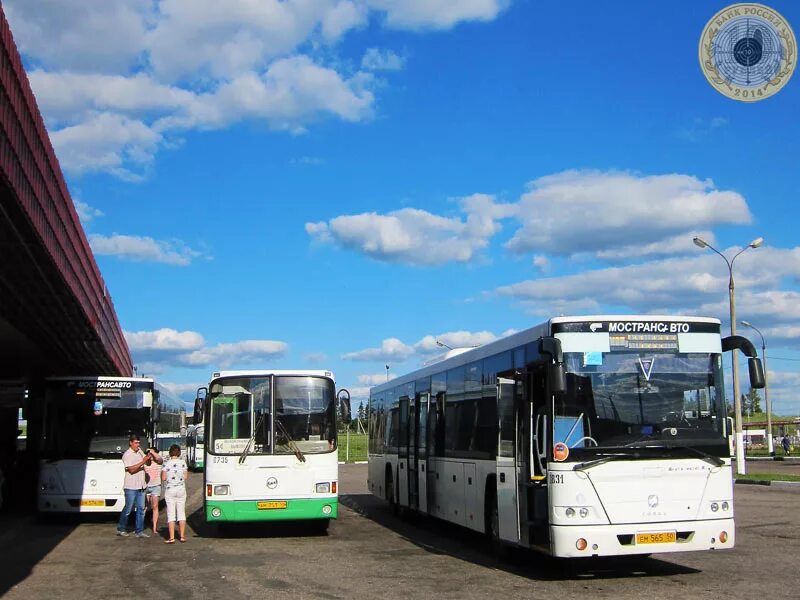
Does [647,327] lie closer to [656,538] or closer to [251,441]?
[656,538]

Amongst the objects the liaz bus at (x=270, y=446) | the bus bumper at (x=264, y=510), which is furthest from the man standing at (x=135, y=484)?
the bus bumper at (x=264, y=510)

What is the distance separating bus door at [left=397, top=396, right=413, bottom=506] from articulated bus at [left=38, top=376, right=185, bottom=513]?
5648 millimetres

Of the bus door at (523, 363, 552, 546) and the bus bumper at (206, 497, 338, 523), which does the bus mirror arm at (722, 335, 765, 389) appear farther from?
the bus bumper at (206, 497, 338, 523)

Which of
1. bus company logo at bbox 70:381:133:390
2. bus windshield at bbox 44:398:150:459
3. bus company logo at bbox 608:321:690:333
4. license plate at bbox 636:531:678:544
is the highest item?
bus company logo at bbox 608:321:690:333

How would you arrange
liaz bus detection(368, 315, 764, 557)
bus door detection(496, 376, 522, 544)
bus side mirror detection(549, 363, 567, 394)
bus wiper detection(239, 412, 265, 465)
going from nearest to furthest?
bus side mirror detection(549, 363, 567, 394) → liaz bus detection(368, 315, 764, 557) → bus door detection(496, 376, 522, 544) → bus wiper detection(239, 412, 265, 465)

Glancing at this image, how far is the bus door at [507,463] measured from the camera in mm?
12469

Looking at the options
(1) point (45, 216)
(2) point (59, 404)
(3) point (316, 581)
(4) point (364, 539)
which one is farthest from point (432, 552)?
(2) point (59, 404)

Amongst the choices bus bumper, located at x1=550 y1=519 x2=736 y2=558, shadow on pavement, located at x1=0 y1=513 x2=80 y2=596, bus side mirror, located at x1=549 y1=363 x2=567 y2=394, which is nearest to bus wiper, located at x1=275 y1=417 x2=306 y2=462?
shadow on pavement, located at x1=0 y1=513 x2=80 y2=596

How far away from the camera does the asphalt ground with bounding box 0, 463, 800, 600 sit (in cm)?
1104

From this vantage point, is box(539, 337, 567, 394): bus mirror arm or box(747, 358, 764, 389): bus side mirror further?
box(747, 358, 764, 389): bus side mirror

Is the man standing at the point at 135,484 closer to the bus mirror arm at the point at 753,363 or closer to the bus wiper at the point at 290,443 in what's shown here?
the bus wiper at the point at 290,443

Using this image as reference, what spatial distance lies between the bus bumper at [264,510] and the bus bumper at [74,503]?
4360 millimetres

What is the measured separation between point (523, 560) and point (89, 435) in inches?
447

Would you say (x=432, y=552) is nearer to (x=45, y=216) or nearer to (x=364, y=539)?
(x=364, y=539)
